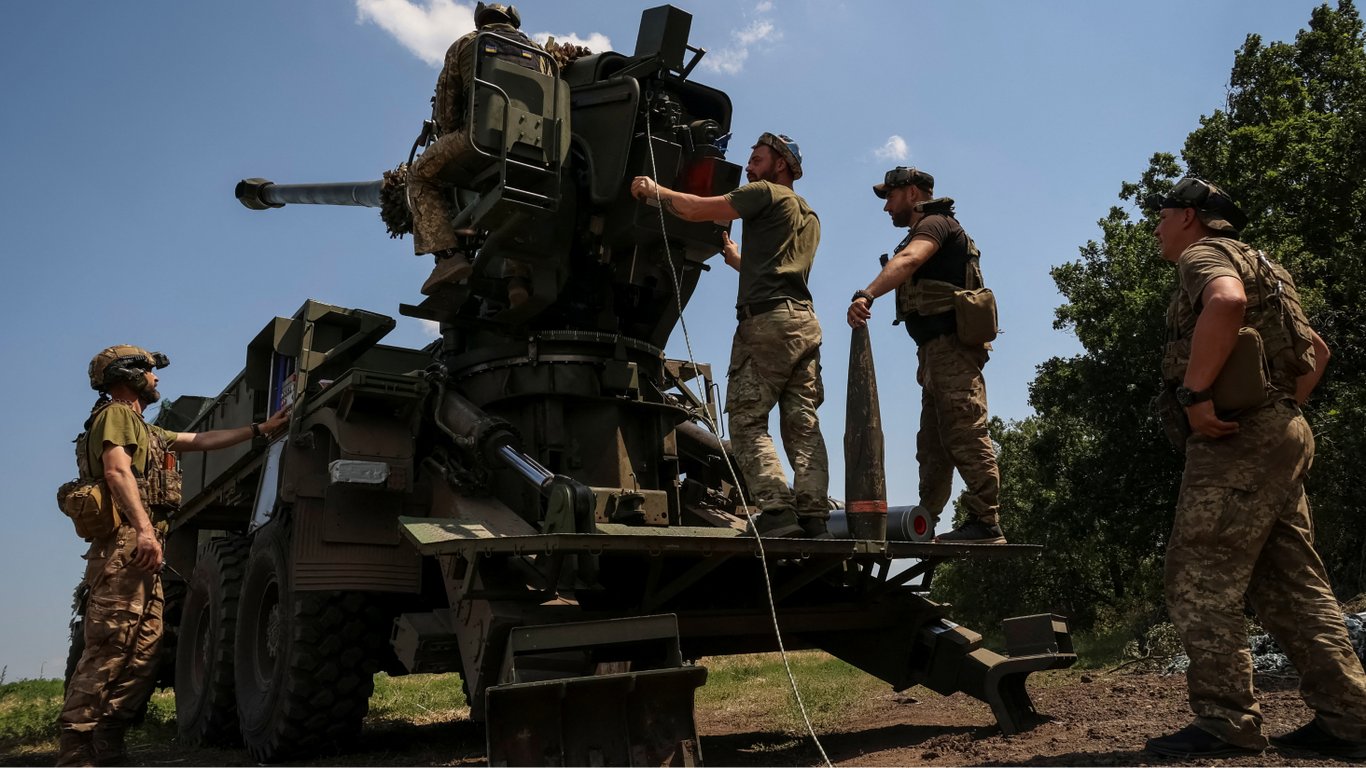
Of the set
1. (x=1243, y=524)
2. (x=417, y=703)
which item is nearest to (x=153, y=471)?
(x=417, y=703)

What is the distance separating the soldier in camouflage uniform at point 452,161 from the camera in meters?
6.44

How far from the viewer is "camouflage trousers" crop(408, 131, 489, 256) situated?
653cm

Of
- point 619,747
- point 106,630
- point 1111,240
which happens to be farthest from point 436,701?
point 1111,240

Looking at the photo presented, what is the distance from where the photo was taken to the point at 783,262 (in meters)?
5.33

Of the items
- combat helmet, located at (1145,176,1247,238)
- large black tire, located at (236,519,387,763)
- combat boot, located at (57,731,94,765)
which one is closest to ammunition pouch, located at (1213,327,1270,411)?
combat helmet, located at (1145,176,1247,238)

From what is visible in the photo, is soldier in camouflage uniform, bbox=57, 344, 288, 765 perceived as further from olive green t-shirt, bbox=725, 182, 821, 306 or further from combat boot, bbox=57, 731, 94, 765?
olive green t-shirt, bbox=725, 182, 821, 306

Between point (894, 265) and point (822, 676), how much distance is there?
6.23m

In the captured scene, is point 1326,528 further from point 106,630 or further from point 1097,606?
point 1097,606

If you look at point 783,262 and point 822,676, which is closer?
point 783,262

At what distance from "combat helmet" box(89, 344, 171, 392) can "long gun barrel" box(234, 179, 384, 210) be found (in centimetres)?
304

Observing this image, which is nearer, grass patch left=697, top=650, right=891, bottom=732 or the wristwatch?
the wristwatch

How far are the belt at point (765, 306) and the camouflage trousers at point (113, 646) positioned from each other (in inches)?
136

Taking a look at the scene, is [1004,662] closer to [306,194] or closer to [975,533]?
[975,533]

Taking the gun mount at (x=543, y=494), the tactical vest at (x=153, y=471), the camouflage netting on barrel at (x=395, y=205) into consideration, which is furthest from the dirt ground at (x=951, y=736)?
the camouflage netting on barrel at (x=395, y=205)
